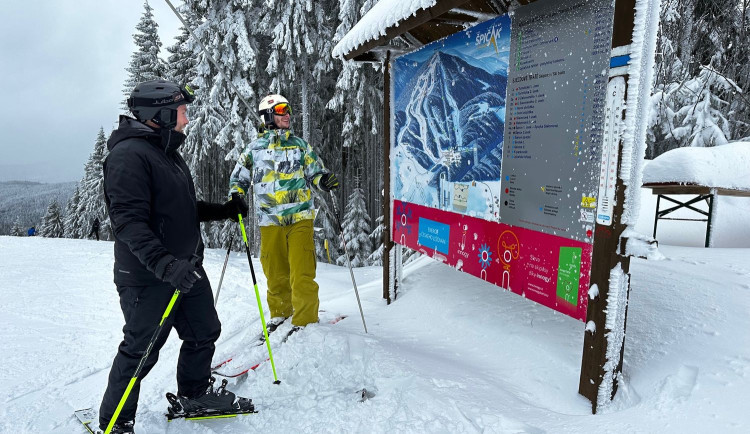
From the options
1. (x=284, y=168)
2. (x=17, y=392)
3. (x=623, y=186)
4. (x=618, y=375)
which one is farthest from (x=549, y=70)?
(x=17, y=392)

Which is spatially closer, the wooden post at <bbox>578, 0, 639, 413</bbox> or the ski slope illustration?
the wooden post at <bbox>578, 0, 639, 413</bbox>

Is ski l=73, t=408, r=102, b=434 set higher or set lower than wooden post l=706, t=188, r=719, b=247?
lower

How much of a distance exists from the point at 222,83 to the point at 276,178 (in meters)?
11.1

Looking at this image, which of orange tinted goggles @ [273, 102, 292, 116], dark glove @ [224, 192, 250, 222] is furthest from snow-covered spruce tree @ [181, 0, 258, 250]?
dark glove @ [224, 192, 250, 222]

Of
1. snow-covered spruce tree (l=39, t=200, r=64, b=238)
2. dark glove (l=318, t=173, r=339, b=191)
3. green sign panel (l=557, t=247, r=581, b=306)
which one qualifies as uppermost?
dark glove (l=318, t=173, r=339, b=191)

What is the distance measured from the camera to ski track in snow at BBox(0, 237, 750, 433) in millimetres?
2842

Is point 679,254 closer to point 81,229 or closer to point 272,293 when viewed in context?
point 272,293

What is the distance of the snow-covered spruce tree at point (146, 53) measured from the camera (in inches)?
860

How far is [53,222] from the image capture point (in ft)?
132

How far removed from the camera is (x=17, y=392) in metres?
3.71

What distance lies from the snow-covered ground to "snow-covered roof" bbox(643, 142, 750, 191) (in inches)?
86.8

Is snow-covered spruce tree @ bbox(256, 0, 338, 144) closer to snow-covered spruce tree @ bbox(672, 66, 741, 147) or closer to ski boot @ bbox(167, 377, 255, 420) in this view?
snow-covered spruce tree @ bbox(672, 66, 741, 147)

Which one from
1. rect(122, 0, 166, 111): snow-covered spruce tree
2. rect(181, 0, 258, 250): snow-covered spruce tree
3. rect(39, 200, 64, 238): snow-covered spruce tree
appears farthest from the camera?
rect(39, 200, 64, 238): snow-covered spruce tree

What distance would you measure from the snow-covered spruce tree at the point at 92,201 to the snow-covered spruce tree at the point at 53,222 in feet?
24.5
